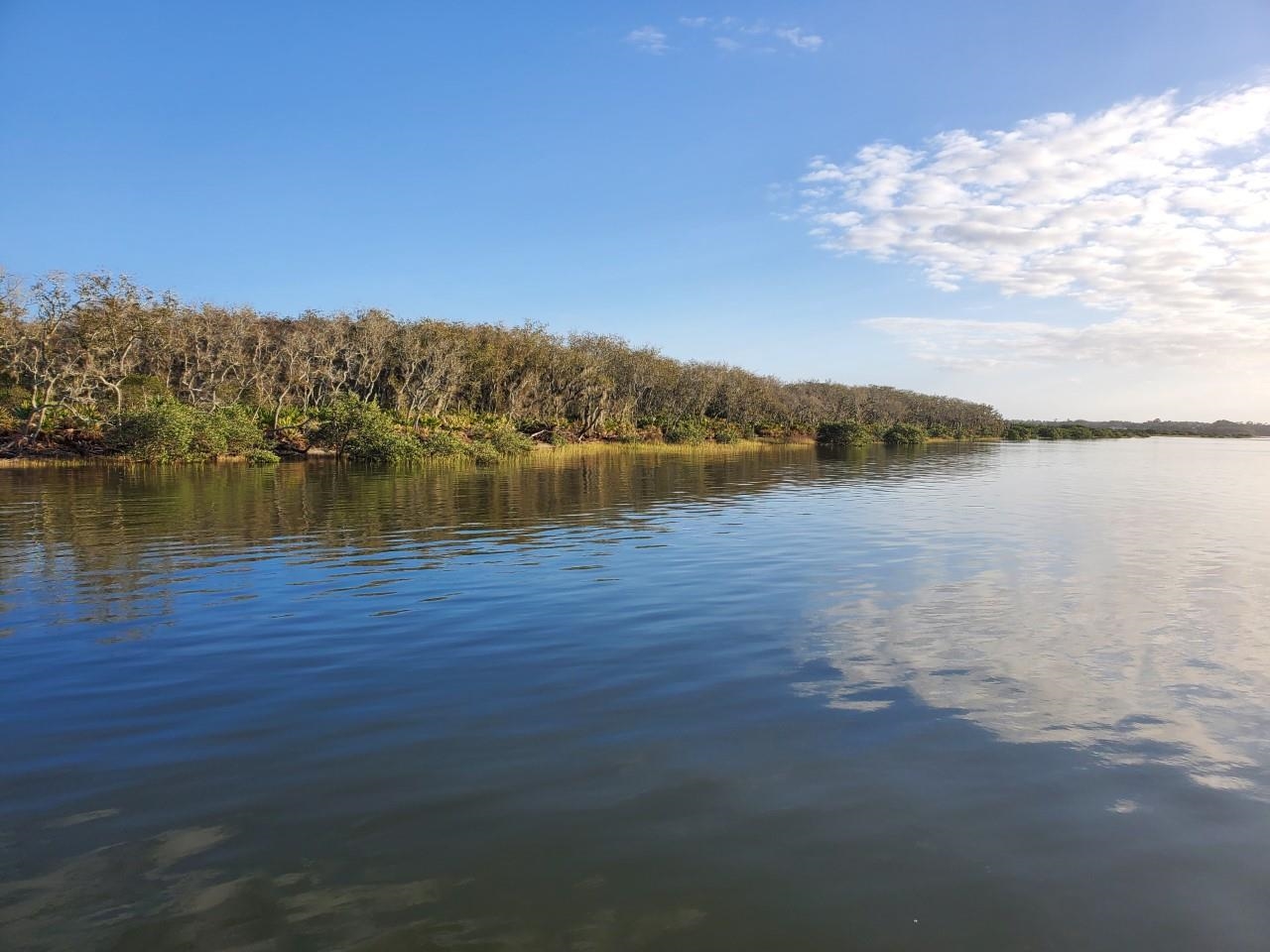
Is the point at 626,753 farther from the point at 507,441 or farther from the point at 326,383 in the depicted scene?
the point at 326,383

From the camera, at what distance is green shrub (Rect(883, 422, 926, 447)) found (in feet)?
411

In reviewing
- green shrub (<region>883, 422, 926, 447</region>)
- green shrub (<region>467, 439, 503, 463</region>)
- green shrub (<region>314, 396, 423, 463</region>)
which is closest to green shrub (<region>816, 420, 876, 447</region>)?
green shrub (<region>883, 422, 926, 447</region>)

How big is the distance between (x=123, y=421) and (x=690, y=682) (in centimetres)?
4279

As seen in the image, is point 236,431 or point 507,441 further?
point 507,441

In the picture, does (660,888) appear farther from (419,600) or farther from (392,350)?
(392,350)

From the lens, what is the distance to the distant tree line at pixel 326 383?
4250 cm

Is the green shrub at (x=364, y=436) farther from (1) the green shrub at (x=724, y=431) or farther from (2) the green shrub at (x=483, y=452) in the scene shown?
(1) the green shrub at (x=724, y=431)

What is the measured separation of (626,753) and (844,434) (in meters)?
112

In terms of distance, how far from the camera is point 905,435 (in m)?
125

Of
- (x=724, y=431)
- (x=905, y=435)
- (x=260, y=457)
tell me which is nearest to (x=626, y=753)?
(x=260, y=457)

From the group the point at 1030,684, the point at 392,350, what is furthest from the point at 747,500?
the point at 392,350

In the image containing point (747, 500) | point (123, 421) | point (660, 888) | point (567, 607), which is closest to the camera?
point (660, 888)

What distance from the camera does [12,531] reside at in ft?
63.1

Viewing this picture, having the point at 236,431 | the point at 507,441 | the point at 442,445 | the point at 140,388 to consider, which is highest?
the point at 140,388
